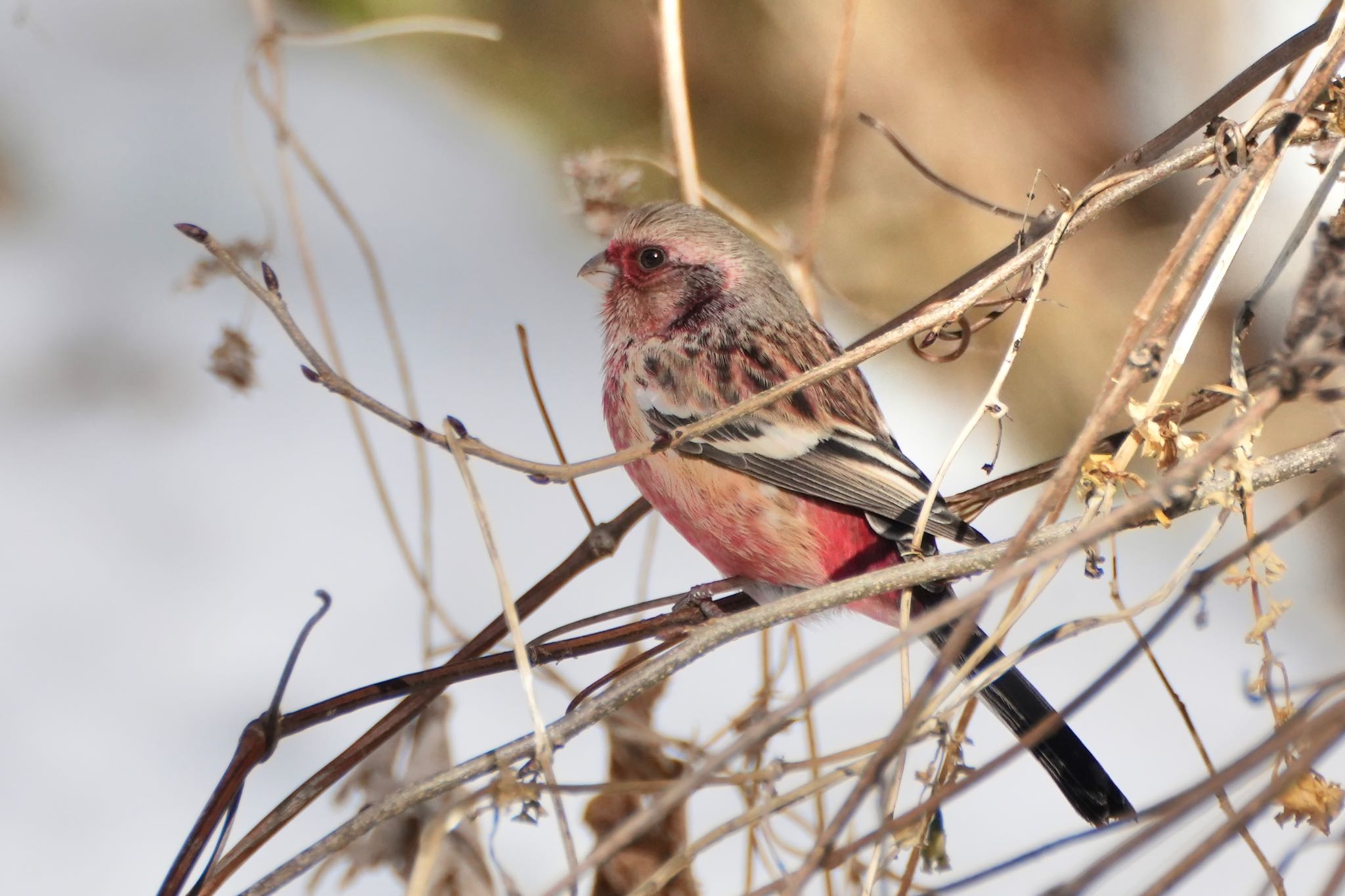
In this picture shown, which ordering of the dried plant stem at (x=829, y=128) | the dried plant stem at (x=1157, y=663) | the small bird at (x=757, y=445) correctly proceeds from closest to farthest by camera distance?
the dried plant stem at (x=1157, y=663) → the small bird at (x=757, y=445) → the dried plant stem at (x=829, y=128)

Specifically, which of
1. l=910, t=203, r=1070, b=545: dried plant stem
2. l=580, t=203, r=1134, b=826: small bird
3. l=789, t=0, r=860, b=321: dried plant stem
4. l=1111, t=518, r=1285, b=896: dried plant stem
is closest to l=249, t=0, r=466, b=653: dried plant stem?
l=580, t=203, r=1134, b=826: small bird

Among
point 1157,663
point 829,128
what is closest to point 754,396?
point 1157,663

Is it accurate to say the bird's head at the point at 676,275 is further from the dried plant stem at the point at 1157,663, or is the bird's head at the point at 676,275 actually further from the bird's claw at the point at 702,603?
the dried plant stem at the point at 1157,663

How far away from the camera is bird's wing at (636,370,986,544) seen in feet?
7.70

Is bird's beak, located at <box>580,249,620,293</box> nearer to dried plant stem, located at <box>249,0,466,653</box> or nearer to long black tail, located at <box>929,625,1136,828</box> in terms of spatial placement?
dried plant stem, located at <box>249,0,466,653</box>

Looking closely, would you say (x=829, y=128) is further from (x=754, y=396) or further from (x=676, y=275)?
(x=754, y=396)

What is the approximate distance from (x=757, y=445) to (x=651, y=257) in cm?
68

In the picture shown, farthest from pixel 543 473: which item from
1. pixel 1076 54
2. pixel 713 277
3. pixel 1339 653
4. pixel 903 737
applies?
pixel 1076 54

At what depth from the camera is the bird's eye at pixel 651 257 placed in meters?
2.89

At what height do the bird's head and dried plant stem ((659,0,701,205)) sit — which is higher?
the bird's head

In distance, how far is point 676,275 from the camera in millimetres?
2900

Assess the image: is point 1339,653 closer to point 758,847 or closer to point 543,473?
point 758,847

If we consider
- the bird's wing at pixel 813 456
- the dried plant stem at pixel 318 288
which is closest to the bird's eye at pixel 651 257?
the bird's wing at pixel 813 456

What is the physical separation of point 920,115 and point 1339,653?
7.66 feet
